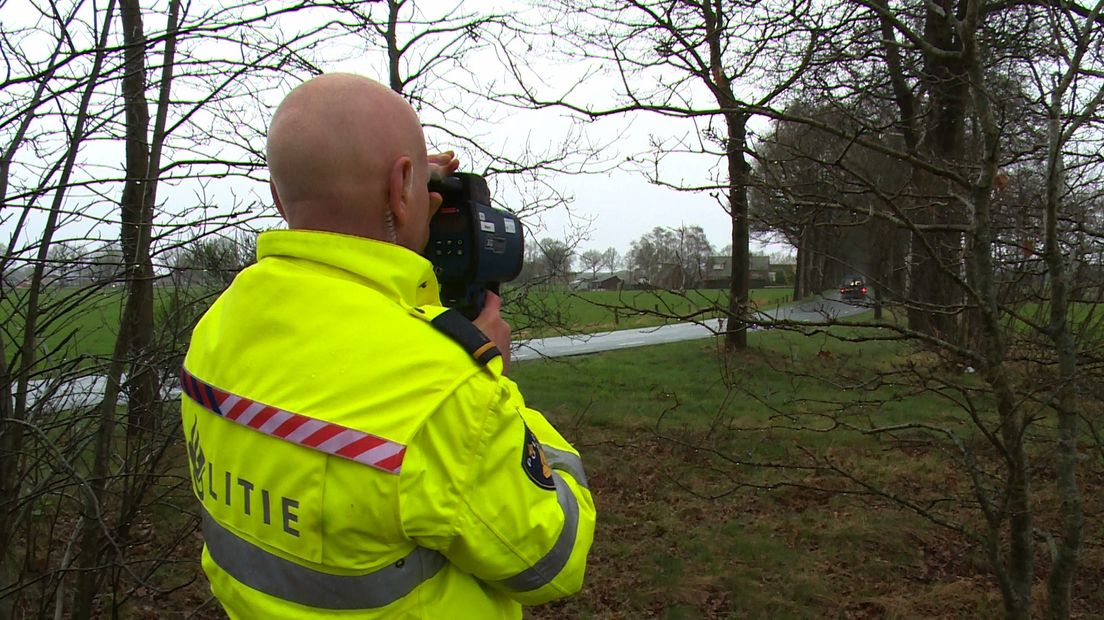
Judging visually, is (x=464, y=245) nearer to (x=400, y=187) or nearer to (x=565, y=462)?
(x=400, y=187)

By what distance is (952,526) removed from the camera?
2.49m

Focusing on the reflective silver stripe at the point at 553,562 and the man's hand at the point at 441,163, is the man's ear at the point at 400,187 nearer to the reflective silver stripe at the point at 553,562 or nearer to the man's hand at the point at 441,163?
the man's hand at the point at 441,163

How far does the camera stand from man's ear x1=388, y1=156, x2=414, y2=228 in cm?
118

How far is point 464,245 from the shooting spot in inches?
62.1

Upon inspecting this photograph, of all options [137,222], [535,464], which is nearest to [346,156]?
[535,464]

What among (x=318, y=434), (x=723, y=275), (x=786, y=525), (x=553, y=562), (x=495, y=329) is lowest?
(x=786, y=525)

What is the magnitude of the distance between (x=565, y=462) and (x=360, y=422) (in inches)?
17.7

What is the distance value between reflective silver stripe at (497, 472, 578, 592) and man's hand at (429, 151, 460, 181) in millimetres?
667

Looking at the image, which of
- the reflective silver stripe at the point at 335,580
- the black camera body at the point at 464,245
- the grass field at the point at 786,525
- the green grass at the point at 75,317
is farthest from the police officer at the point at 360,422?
the green grass at the point at 75,317

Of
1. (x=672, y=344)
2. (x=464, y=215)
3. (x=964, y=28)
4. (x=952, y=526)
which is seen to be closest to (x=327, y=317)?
(x=464, y=215)

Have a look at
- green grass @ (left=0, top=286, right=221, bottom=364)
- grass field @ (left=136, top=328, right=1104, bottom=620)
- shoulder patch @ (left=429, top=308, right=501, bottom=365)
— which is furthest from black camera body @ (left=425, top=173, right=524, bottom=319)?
green grass @ (left=0, top=286, right=221, bottom=364)

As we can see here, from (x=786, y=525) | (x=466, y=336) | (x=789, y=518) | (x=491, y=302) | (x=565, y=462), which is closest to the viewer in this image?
(x=466, y=336)

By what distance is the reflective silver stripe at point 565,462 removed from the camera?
4.36 ft

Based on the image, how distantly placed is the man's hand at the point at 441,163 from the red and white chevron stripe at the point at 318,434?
582 millimetres
